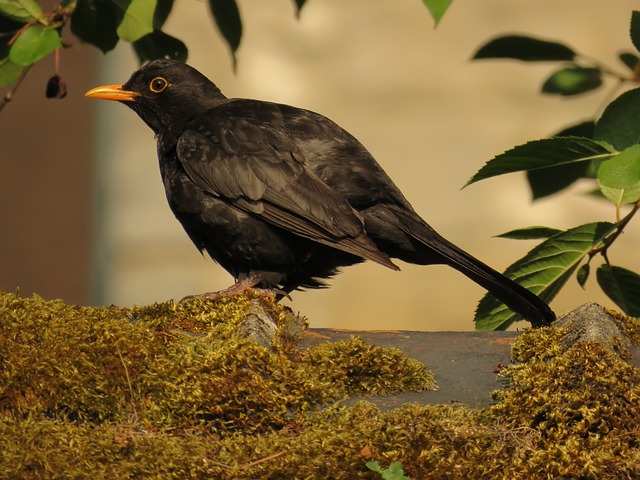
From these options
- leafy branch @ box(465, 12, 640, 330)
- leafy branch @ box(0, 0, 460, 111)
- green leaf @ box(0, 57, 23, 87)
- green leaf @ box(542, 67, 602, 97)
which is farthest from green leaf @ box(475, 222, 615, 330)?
green leaf @ box(0, 57, 23, 87)

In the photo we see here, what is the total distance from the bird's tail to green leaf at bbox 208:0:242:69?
1.07 m

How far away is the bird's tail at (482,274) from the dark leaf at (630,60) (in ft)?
3.16

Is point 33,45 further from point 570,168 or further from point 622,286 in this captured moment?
point 622,286

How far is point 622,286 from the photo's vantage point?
4062 mm

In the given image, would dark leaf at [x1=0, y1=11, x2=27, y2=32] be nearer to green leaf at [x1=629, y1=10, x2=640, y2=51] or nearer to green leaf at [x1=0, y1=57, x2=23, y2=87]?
green leaf at [x1=0, y1=57, x2=23, y2=87]

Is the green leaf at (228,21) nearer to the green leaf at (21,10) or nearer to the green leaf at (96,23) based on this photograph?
the green leaf at (96,23)

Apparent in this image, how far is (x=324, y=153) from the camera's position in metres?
4.87

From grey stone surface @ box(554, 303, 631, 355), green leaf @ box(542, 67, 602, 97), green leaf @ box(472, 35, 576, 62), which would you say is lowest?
grey stone surface @ box(554, 303, 631, 355)

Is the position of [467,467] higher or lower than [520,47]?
lower

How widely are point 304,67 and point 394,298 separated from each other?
2029mm

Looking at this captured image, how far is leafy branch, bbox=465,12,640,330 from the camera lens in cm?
382

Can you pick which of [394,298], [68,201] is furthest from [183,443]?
[68,201]

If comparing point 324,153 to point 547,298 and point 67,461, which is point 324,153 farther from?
point 67,461

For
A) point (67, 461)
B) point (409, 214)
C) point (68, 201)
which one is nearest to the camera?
point (67, 461)
